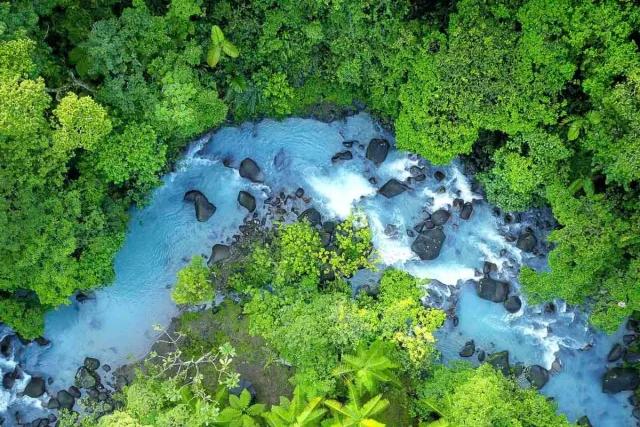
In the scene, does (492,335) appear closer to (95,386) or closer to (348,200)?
(348,200)

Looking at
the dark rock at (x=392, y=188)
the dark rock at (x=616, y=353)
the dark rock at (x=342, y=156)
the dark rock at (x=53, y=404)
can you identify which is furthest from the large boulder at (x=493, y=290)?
the dark rock at (x=53, y=404)

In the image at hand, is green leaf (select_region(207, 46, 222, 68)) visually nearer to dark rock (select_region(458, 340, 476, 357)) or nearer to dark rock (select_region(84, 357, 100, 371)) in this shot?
dark rock (select_region(84, 357, 100, 371))

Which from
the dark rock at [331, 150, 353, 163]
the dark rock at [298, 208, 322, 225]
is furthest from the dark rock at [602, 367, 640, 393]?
the dark rock at [331, 150, 353, 163]

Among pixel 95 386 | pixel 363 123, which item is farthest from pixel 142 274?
pixel 363 123

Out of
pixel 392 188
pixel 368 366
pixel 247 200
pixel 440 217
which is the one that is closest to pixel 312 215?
pixel 247 200

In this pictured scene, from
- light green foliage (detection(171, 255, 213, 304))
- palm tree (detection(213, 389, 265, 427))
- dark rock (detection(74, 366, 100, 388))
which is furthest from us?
dark rock (detection(74, 366, 100, 388))

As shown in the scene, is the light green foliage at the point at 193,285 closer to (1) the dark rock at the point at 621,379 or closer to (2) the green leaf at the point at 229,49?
(2) the green leaf at the point at 229,49

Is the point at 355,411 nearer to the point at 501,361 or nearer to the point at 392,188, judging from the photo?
the point at 501,361
